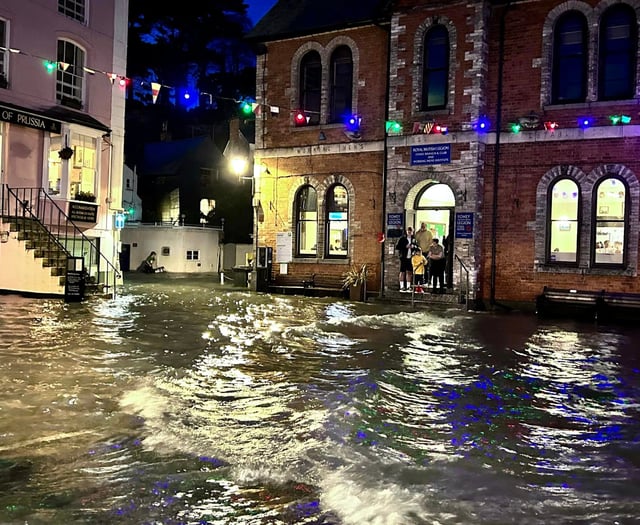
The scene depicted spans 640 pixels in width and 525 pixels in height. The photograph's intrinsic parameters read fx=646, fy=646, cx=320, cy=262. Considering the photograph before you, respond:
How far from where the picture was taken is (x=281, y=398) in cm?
748

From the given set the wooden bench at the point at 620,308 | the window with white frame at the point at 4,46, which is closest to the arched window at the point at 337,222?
the wooden bench at the point at 620,308

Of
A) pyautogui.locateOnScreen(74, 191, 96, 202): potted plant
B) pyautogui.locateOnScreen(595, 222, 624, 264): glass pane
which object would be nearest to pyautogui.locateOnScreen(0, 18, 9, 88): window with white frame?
pyautogui.locateOnScreen(74, 191, 96, 202): potted plant

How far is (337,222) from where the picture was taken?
21375mm

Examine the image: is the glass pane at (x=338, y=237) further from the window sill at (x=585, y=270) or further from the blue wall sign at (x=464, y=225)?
the window sill at (x=585, y=270)

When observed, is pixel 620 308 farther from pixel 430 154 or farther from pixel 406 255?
pixel 430 154

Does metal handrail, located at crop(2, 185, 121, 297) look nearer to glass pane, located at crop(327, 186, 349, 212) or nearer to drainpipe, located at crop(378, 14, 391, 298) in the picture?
glass pane, located at crop(327, 186, 349, 212)

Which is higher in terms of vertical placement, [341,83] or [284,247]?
[341,83]

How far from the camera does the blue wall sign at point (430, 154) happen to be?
18.7 metres

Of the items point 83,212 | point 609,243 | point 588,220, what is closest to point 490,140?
point 588,220

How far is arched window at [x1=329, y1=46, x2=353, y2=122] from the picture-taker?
835 inches

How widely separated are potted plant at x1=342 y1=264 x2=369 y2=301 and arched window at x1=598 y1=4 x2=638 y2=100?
8.29m

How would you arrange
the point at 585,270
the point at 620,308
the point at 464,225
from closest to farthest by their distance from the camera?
the point at 620,308, the point at 585,270, the point at 464,225

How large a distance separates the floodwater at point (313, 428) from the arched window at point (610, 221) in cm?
524

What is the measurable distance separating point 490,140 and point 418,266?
13.6ft
